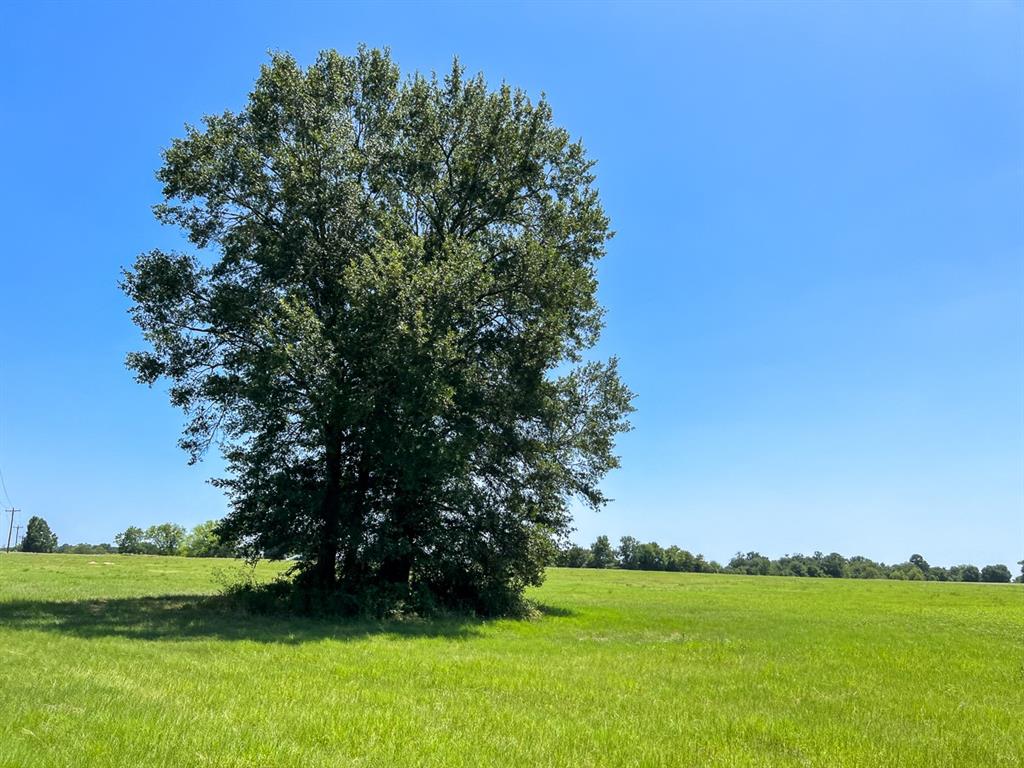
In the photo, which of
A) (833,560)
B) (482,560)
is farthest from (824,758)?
(833,560)

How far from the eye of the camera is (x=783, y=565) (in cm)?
16838

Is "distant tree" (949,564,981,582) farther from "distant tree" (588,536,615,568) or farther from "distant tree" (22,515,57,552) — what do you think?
"distant tree" (22,515,57,552)

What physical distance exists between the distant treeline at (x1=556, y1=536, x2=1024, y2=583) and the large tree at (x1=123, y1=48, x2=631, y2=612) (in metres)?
107

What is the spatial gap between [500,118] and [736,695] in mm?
23673

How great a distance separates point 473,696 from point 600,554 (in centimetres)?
13631

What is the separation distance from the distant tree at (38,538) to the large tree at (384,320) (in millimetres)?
194719

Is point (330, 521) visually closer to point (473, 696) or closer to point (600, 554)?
point (473, 696)

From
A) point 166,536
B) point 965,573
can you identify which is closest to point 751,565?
point 965,573

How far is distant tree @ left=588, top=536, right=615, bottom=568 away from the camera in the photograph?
469ft

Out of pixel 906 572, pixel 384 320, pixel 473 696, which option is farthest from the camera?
pixel 906 572

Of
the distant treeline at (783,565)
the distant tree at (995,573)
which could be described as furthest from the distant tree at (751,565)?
the distant tree at (995,573)

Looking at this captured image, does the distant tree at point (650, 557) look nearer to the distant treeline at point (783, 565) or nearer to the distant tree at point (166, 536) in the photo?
the distant treeline at point (783, 565)

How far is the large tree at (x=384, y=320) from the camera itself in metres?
24.6

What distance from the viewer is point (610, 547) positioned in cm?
14500
